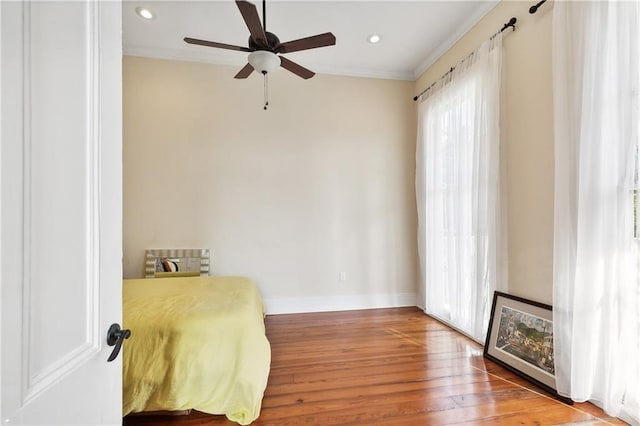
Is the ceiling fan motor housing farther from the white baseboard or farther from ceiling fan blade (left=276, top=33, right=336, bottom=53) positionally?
the white baseboard

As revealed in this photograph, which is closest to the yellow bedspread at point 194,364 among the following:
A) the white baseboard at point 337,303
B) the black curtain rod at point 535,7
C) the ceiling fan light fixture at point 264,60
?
the ceiling fan light fixture at point 264,60

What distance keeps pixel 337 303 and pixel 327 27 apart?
330cm

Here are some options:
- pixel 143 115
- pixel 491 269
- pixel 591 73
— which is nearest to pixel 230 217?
pixel 143 115

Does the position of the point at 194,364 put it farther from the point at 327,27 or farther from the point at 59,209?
the point at 327,27

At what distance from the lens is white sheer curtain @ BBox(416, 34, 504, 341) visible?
8.63 feet

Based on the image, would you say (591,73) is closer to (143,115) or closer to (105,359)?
(105,359)

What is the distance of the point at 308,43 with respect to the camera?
212cm

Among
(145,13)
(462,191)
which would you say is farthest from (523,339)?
(145,13)

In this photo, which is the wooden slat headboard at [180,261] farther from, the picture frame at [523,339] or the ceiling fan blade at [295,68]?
the picture frame at [523,339]

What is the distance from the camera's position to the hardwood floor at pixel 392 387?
5.86 feet

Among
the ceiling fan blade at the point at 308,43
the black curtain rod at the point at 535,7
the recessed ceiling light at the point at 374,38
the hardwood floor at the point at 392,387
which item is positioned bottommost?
the hardwood floor at the point at 392,387

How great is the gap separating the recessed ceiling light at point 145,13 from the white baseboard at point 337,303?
11.1 ft

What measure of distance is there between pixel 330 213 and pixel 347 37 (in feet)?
6.87

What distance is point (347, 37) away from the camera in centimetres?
329
